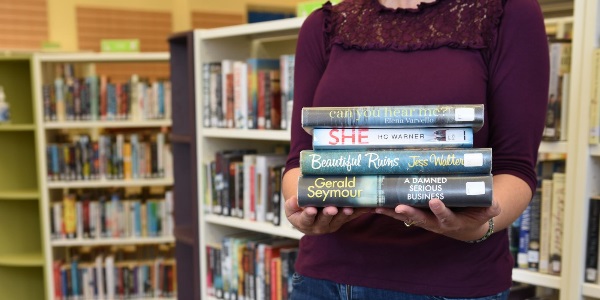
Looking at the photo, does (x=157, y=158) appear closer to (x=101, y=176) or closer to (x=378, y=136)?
(x=101, y=176)

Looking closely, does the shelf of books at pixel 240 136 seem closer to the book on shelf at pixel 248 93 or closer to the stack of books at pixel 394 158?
the book on shelf at pixel 248 93

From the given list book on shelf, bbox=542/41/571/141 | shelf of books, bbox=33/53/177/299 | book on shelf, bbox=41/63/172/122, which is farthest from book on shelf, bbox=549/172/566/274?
book on shelf, bbox=41/63/172/122

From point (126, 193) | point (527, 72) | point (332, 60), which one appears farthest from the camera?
point (126, 193)

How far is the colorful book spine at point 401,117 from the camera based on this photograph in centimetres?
78

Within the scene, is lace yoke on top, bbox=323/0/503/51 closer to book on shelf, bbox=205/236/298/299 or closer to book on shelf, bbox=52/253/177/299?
book on shelf, bbox=205/236/298/299

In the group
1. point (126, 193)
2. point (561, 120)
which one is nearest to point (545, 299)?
point (561, 120)

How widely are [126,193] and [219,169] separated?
1.63 m

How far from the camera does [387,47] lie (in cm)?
99

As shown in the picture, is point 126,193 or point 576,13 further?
point 126,193

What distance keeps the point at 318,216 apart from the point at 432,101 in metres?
0.28

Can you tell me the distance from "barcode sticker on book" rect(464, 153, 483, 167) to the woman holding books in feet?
0.42

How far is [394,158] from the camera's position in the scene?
0.76 meters

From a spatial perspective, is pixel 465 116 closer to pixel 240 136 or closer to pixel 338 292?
pixel 338 292

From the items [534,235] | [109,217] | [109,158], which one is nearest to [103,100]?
[109,158]
